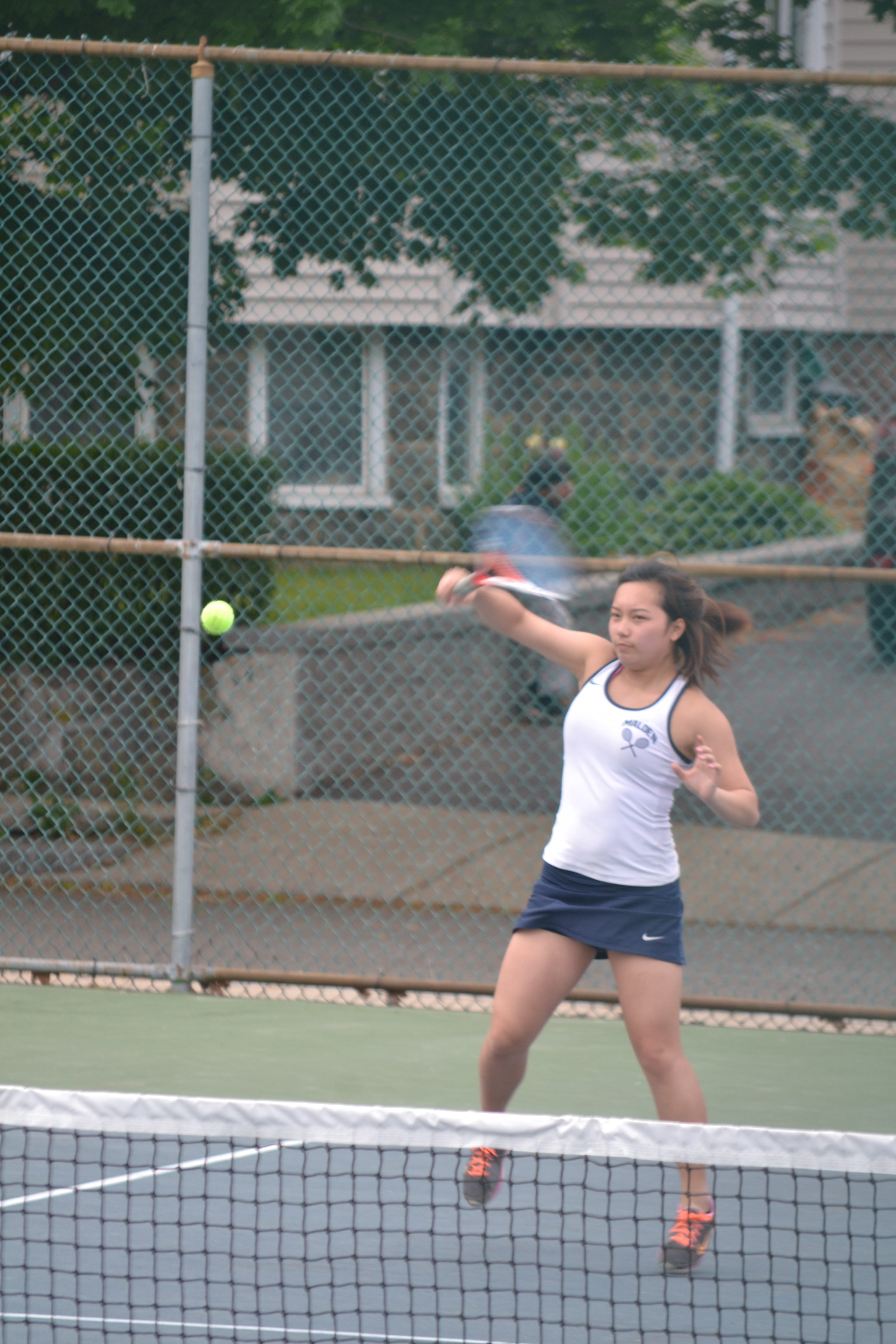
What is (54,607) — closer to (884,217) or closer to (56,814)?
(56,814)

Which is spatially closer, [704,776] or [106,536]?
[704,776]

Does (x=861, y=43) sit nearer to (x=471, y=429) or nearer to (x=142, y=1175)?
(x=471, y=429)

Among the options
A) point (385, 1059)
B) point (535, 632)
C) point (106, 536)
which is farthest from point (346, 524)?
point (535, 632)

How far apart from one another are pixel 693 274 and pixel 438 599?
13.5ft

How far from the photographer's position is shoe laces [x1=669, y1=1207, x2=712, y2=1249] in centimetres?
371

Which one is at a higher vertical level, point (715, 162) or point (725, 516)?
point (725, 516)

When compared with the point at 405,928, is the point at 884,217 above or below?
above

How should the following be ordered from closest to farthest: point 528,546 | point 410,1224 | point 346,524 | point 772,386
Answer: point 410,1224
point 528,546
point 346,524
point 772,386

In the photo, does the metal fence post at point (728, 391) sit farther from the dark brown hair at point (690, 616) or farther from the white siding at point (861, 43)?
the dark brown hair at point (690, 616)

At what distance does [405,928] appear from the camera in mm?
7352

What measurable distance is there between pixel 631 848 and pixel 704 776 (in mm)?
310

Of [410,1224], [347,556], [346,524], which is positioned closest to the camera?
[410,1224]

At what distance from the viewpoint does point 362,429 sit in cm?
1048

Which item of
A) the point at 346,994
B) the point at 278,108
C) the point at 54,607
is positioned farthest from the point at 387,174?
the point at 346,994
